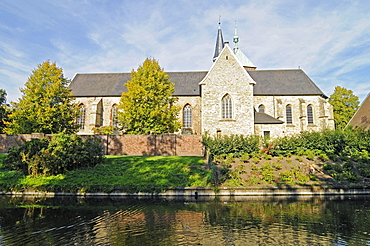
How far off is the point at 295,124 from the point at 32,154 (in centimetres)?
2984

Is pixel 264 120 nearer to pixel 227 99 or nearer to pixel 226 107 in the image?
pixel 226 107

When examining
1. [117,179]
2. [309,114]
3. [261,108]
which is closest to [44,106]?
[117,179]

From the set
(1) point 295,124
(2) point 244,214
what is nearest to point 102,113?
(1) point 295,124

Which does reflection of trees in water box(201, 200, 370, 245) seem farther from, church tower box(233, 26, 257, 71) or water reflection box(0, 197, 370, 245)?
church tower box(233, 26, 257, 71)

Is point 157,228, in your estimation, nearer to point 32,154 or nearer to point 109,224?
point 109,224

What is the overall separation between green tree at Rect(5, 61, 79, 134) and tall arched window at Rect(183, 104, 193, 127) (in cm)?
1341

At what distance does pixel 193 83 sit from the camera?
34.7m

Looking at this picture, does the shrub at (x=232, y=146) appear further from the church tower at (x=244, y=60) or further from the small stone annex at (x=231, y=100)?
the church tower at (x=244, y=60)

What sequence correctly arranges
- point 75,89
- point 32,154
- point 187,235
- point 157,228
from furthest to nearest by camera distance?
point 75,89 → point 32,154 → point 157,228 → point 187,235

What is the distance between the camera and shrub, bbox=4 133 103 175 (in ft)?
45.2

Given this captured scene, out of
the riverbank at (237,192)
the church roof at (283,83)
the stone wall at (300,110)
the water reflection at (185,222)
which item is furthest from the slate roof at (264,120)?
the water reflection at (185,222)

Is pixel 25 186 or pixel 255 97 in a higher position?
pixel 255 97

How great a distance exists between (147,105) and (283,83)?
829 inches

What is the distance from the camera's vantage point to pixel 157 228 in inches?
273
